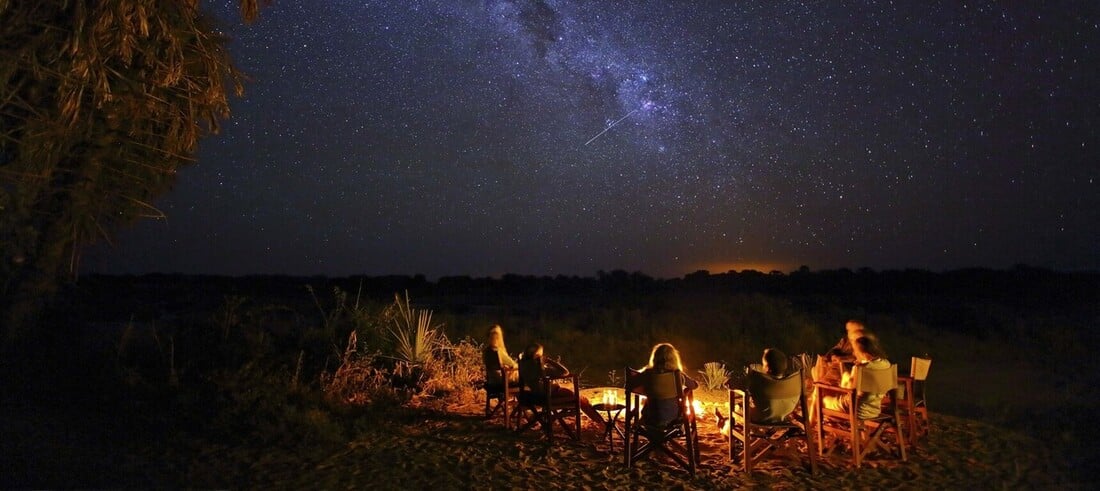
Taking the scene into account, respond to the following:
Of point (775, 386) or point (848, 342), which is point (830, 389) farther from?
point (848, 342)

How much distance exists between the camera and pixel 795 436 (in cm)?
639

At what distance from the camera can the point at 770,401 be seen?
20.4 ft

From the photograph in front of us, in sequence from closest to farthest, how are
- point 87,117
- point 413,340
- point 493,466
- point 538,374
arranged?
point 493,466 < point 538,374 < point 87,117 < point 413,340

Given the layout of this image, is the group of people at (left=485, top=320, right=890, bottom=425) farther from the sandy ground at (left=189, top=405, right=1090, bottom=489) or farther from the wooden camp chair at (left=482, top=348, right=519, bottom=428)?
the wooden camp chair at (left=482, top=348, right=519, bottom=428)

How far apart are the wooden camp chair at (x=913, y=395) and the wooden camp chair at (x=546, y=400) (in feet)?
10.1

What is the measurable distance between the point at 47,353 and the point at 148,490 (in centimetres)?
535

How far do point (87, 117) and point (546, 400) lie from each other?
6.83 metres

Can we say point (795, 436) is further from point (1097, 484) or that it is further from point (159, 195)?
point (159, 195)

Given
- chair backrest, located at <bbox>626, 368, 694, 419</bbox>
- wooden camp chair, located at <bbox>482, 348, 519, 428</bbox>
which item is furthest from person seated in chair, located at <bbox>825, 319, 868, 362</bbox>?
wooden camp chair, located at <bbox>482, 348, 519, 428</bbox>

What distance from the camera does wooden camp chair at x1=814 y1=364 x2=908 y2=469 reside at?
6.33m

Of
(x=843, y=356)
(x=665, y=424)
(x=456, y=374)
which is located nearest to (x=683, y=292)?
(x=456, y=374)

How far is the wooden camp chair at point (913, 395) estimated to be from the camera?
22.4ft

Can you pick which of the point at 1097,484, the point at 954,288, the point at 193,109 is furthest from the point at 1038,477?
the point at 954,288

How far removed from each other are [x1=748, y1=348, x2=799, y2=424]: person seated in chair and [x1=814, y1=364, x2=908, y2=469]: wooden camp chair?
1.69 feet
